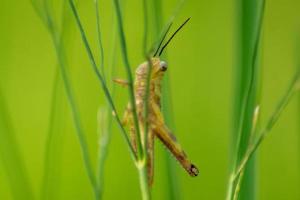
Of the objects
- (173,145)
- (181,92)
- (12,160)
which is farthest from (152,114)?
(181,92)

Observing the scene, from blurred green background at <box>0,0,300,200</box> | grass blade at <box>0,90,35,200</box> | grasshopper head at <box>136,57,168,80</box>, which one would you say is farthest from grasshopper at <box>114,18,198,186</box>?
blurred green background at <box>0,0,300,200</box>

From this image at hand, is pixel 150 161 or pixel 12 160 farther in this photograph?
pixel 12 160

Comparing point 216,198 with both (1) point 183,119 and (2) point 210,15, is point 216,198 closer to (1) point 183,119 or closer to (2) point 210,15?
(1) point 183,119

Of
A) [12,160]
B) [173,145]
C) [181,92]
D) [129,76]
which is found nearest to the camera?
[129,76]

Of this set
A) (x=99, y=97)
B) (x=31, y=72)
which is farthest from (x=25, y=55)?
(x=99, y=97)

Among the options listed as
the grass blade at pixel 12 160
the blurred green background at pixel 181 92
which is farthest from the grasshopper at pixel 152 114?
the blurred green background at pixel 181 92

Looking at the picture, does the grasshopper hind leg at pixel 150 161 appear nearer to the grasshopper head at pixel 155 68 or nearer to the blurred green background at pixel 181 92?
the grasshopper head at pixel 155 68

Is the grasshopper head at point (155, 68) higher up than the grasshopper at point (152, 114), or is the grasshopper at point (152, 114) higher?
the grasshopper head at point (155, 68)

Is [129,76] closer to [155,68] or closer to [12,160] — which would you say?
[155,68]
